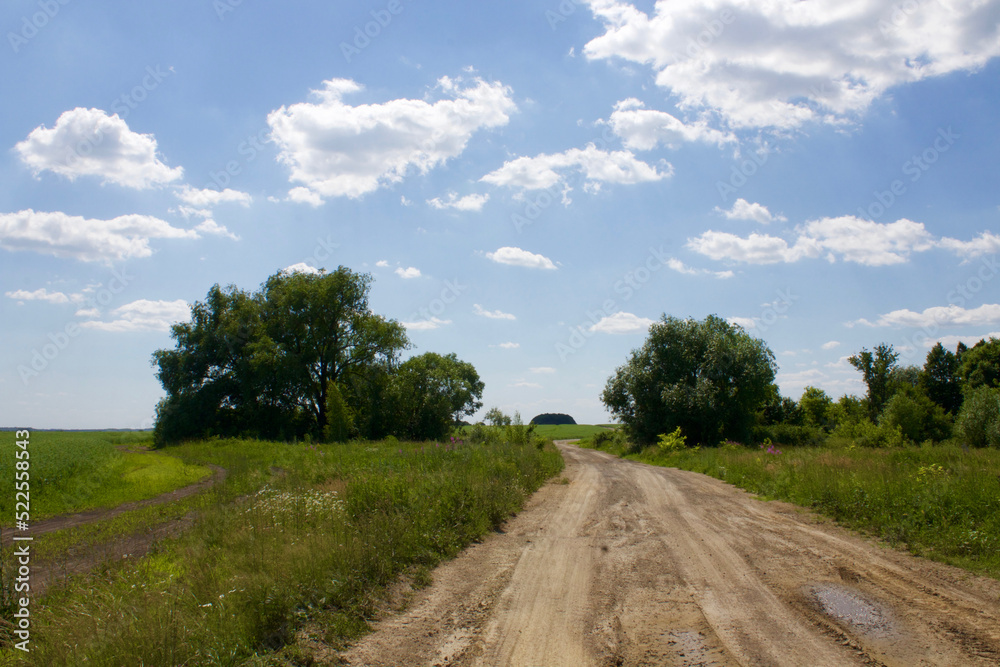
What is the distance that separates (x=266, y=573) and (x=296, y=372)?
133ft

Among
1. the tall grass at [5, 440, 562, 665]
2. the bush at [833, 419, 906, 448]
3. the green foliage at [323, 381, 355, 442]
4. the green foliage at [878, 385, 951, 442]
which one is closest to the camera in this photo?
the tall grass at [5, 440, 562, 665]

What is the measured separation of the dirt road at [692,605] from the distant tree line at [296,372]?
37.2 m

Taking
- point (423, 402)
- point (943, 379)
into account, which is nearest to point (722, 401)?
point (423, 402)

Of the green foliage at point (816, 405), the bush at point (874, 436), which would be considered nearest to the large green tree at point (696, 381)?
the bush at point (874, 436)

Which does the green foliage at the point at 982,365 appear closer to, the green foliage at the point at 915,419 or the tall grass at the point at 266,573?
the green foliage at the point at 915,419

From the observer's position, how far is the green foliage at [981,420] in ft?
107

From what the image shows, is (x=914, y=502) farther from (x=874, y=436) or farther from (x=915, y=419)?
(x=915, y=419)

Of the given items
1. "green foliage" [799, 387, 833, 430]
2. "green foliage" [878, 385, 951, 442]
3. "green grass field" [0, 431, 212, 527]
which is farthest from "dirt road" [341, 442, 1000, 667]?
"green foliage" [799, 387, 833, 430]

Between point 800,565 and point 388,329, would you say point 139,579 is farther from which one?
point 388,329

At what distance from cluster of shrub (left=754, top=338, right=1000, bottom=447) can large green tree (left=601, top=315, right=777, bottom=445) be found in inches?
180

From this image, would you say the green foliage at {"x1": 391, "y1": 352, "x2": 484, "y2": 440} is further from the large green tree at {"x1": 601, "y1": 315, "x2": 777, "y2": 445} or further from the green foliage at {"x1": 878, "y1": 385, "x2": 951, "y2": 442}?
the green foliage at {"x1": 878, "y1": 385, "x2": 951, "y2": 442}

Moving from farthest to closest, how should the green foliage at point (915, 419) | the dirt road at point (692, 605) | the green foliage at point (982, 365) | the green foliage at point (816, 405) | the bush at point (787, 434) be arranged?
1. the green foliage at point (816, 405)
2. the green foliage at point (982, 365)
3. the bush at point (787, 434)
4. the green foliage at point (915, 419)
5. the dirt road at point (692, 605)

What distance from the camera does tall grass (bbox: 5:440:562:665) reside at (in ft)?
14.6

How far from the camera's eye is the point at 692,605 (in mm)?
5824
